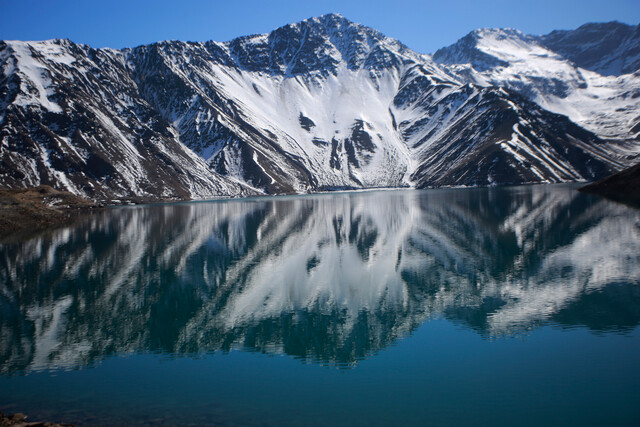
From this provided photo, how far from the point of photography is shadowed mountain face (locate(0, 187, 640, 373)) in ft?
102

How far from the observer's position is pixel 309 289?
4350 cm

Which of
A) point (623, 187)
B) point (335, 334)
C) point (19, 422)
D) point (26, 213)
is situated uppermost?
point (623, 187)

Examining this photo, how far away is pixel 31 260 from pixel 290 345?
50186 mm

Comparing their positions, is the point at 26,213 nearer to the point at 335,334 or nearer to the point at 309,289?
the point at 309,289

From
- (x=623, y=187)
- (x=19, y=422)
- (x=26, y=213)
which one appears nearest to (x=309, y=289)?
(x=19, y=422)

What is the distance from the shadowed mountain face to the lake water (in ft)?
0.76

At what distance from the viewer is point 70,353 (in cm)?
2961

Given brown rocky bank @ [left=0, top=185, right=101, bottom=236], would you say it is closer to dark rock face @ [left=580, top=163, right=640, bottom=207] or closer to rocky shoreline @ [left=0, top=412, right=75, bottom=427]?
rocky shoreline @ [left=0, top=412, right=75, bottom=427]

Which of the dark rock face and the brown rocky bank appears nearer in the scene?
the brown rocky bank

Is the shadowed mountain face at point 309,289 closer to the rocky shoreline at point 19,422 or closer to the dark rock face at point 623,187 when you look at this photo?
the rocky shoreline at point 19,422

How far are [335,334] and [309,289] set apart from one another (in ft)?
40.9

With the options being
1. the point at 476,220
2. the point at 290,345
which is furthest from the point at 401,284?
the point at 476,220

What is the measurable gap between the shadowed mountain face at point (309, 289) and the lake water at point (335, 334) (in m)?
0.23

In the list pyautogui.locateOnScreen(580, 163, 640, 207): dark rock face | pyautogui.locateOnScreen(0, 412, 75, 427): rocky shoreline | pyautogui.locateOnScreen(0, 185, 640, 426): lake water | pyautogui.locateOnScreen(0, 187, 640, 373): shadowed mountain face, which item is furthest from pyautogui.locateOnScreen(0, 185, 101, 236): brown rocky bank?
pyautogui.locateOnScreen(580, 163, 640, 207): dark rock face
